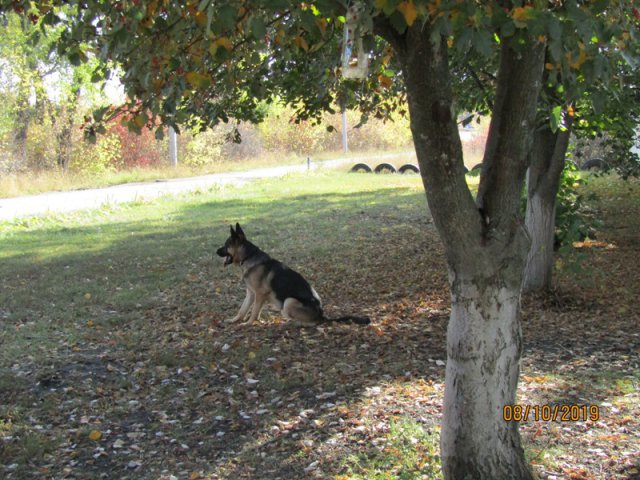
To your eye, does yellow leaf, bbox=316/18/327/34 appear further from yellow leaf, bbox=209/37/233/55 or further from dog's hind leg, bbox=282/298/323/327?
dog's hind leg, bbox=282/298/323/327

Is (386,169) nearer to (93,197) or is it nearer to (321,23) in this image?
(93,197)

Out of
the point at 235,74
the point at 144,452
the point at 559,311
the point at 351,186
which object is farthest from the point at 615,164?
the point at 351,186

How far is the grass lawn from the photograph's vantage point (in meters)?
4.67

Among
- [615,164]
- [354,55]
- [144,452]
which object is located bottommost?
[144,452]

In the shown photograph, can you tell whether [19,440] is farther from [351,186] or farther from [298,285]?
[351,186]

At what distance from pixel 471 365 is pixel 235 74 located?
9.54ft

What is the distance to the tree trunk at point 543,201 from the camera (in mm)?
8234

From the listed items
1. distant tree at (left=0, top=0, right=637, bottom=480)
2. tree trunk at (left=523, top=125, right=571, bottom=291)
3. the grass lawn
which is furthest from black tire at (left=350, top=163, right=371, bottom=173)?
distant tree at (left=0, top=0, right=637, bottom=480)

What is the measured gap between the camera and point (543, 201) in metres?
8.45

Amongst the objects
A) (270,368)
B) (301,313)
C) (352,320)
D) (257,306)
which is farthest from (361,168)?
(270,368)

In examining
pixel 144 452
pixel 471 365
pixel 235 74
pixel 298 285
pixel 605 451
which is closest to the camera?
pixel 471 365

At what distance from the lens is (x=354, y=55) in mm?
3061
